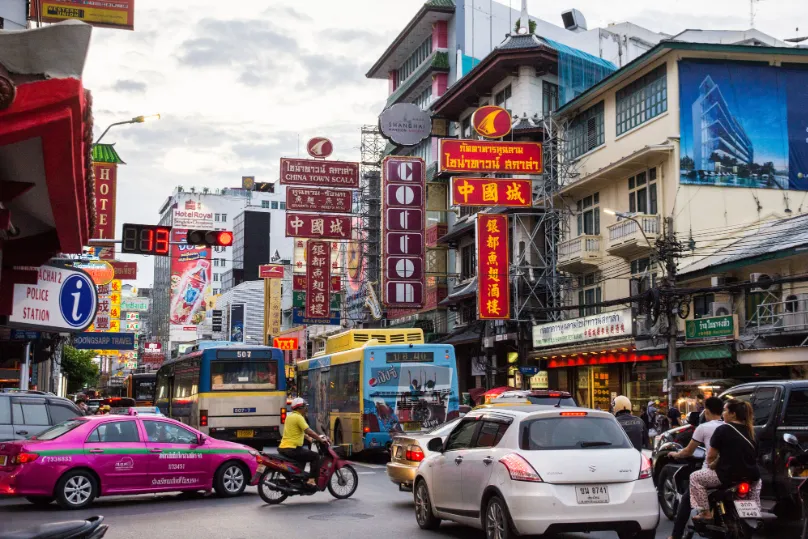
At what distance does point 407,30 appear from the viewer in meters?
60.6

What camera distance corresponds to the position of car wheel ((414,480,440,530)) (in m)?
13.2

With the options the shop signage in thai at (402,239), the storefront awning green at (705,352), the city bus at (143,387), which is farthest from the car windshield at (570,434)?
the city bus at (143,387)

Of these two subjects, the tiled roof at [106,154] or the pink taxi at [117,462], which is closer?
the pink taxi at [117,462]

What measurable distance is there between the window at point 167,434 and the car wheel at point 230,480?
2.56 ft

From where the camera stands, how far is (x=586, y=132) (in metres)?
42.6

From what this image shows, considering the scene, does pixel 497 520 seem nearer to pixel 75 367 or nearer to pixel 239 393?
pixel 239 393

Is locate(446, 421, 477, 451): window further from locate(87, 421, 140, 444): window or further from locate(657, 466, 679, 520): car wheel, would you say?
locate(87, 421, 140, 444): window

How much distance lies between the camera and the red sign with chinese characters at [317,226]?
1967 inches

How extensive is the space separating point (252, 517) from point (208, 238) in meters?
8.75

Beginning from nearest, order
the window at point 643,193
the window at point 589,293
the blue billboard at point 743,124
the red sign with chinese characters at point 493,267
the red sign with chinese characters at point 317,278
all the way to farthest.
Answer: the blue billboard at point 743,124
the window at point 643,193
the window at point 589,293
the red sign with chinese characters at point 493,267
the red sign with chinese characters at point 317,278

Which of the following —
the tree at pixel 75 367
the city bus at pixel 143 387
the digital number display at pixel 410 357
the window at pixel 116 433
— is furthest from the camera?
the tree at pixel 75 367

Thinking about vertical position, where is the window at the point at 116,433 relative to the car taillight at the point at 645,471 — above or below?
above

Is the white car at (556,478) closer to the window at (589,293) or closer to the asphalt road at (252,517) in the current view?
the asphalt road at (252,517)

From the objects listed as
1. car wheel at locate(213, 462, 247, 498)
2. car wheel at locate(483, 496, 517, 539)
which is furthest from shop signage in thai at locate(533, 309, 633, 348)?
car wheel at locate(483, 496, 517, 539)
